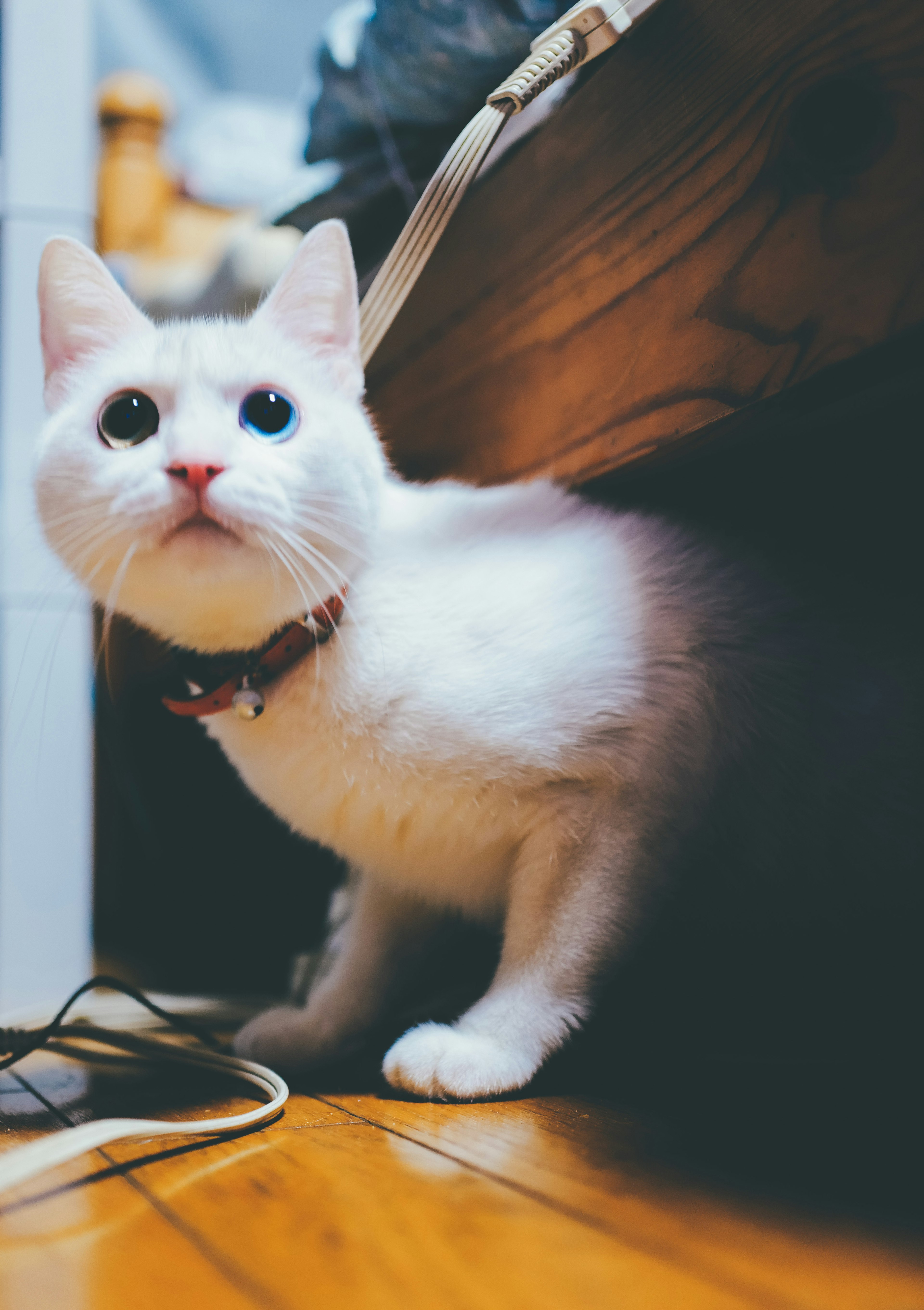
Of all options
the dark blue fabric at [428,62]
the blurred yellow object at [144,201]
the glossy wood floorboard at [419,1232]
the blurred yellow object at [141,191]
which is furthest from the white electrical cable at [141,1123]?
the blurred yellow object at [141,191]

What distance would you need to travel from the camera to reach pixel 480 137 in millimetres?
829

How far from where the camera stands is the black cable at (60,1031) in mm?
837

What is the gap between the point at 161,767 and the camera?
1501 millimetres

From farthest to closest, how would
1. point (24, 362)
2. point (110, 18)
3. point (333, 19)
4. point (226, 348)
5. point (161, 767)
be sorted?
point (110, 18) → point (24, 362) → point (161, 767) → point (333, 19) → point (226, 348)

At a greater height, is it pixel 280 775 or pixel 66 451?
pixel 66 451

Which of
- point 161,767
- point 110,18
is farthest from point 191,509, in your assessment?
point 110,18

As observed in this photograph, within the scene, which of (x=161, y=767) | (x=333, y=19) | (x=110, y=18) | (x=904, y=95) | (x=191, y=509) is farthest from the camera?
(x=110, y=18)

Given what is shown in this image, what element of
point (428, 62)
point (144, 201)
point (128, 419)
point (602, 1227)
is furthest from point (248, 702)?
point (144, 201)

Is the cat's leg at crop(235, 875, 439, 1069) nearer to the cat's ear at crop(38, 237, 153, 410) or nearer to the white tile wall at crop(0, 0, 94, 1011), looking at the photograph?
the cat's ear at crop(38, 237, 153, 410)

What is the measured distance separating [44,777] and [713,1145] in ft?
4.77

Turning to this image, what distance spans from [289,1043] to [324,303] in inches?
29.7

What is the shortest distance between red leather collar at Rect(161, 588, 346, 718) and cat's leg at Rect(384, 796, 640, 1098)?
0.92 feet

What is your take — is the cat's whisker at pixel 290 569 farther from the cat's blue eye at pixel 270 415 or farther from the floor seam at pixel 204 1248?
the floor seam at pixel 204 1248

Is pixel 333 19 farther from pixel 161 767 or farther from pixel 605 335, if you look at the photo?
pixel 161 767
